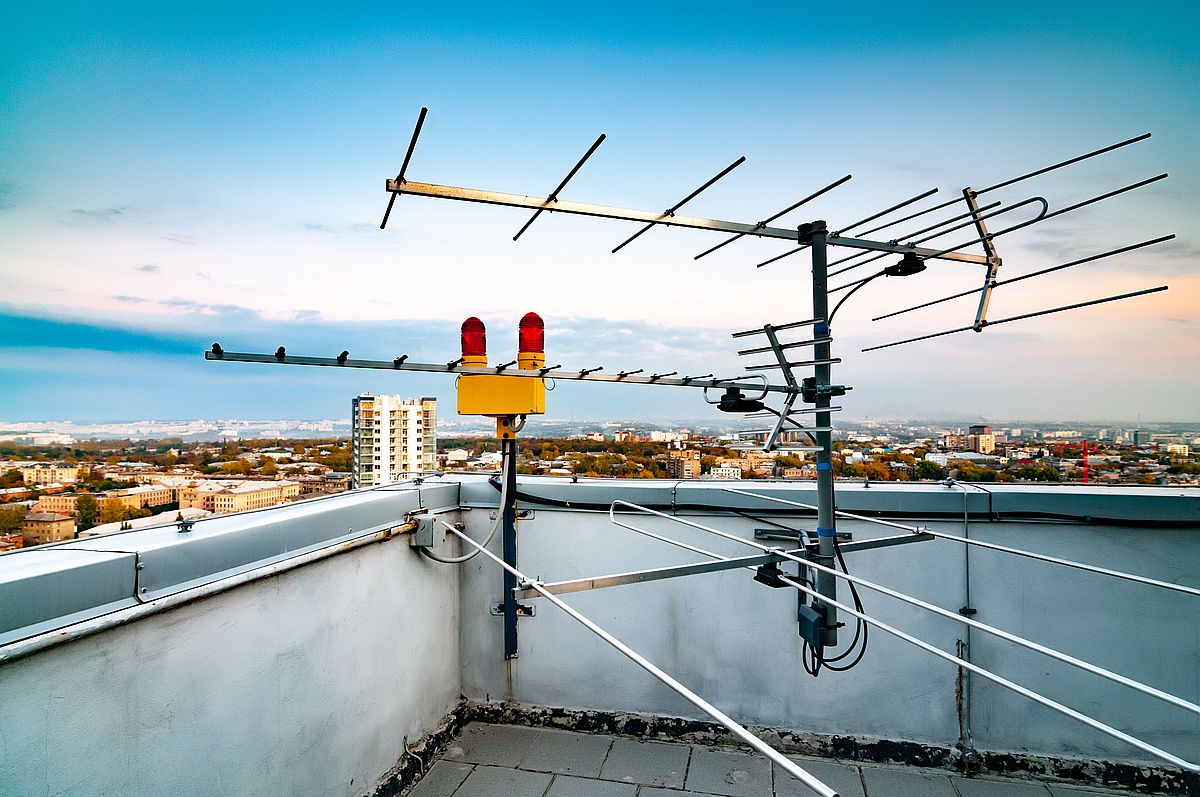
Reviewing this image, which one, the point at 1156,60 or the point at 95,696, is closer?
the point at 95,696

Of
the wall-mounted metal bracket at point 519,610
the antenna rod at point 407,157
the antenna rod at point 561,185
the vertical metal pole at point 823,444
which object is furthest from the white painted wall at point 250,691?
the vertical metal pole at point 823,444

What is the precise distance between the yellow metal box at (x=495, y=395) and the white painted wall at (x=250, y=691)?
712 millimetres

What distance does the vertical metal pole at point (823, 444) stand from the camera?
72.5 inches

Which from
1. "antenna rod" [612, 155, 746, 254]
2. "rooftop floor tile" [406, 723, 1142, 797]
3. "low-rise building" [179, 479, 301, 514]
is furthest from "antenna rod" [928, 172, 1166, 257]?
"low-rise building" [179, 479, 301, 514]

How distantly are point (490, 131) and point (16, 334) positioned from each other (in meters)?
2.25

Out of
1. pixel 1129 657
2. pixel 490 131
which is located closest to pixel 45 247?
pixel 490 131

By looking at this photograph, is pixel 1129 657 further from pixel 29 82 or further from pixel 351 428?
pixel 29 82

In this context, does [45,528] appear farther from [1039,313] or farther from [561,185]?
[1039,313]

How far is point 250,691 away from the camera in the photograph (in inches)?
66.7

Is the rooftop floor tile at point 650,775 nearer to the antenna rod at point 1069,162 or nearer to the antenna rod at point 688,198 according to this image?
the antenna rod at point 688,198

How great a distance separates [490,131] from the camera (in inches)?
123

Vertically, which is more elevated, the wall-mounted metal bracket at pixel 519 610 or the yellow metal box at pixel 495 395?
the yellow metal box at pixel 495 395

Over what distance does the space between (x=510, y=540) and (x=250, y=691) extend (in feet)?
3.94

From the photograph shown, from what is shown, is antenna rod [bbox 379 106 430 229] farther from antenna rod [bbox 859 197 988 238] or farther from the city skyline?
antenna rod [bbox 859 197 988 238]
